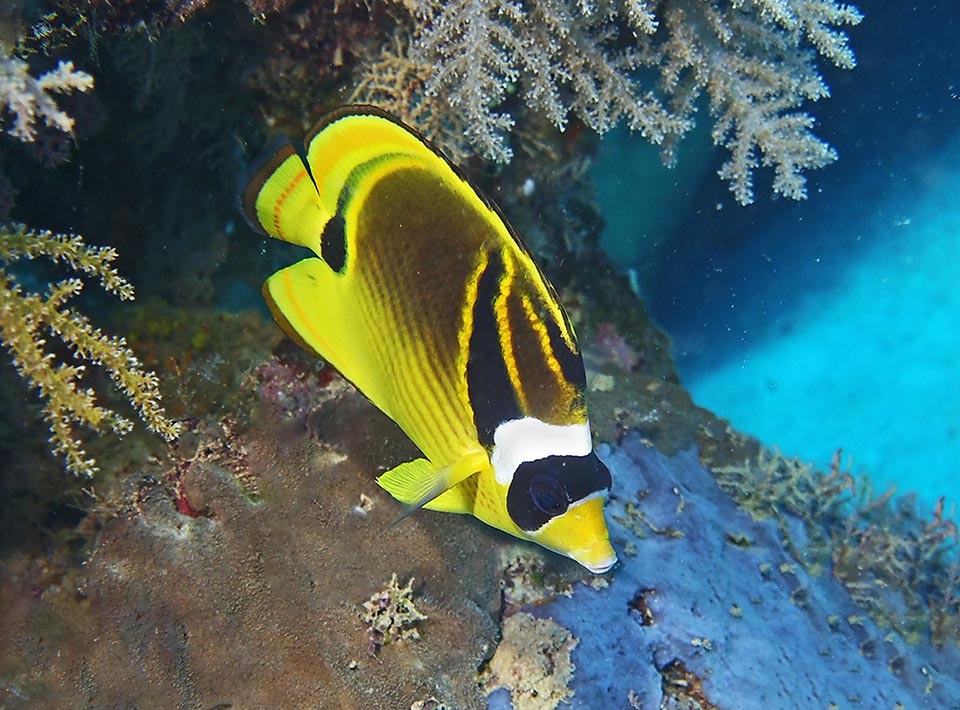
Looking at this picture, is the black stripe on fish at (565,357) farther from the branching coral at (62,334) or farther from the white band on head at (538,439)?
the branching coral at (62,334)

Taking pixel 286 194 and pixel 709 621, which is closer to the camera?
A: pixel 286 194

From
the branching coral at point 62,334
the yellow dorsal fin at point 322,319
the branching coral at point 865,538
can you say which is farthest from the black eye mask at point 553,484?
the branching coral at point 865,538

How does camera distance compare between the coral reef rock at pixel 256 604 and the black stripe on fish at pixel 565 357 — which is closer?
the black stripe on fish at pixel 565 357

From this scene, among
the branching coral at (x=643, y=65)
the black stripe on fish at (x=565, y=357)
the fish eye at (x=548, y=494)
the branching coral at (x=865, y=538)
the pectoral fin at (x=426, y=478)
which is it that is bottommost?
the pectoral fin at (x=426, y=478)

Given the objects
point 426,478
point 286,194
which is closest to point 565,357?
point 426,478

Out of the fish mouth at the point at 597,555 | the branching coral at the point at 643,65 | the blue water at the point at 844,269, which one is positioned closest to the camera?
the fish mouth at the point at 597,555

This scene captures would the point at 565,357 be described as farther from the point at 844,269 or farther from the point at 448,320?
the point at 844,269

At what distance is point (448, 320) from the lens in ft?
4.66

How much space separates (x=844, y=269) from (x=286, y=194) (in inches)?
113

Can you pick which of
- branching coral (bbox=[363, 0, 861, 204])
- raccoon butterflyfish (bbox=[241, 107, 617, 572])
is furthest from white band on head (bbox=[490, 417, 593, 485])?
branching coral (bbox=[363, 0, 861, 204])

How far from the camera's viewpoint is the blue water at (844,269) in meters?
3.09

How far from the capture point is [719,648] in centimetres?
214

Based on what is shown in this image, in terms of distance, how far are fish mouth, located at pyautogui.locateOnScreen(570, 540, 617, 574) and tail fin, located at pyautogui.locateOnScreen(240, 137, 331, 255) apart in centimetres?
85

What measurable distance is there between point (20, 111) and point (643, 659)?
1997 millimetres
